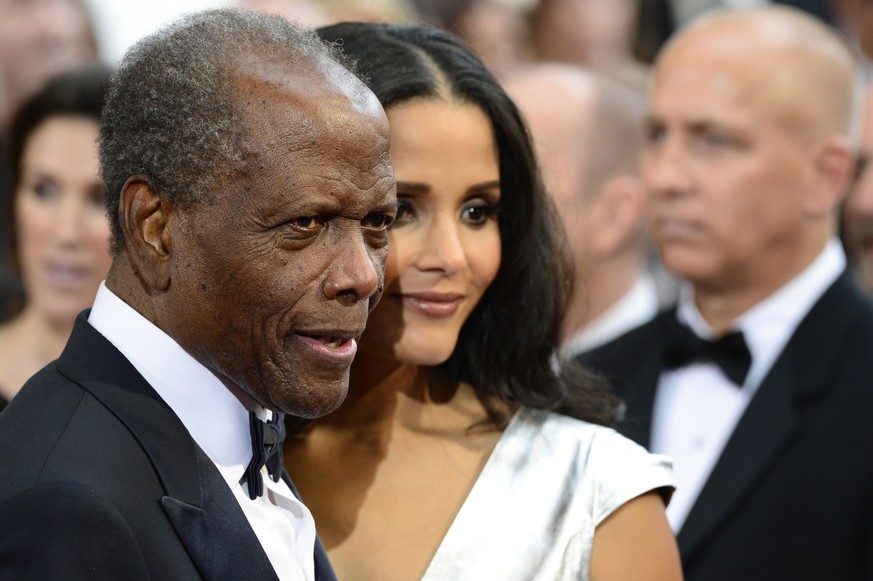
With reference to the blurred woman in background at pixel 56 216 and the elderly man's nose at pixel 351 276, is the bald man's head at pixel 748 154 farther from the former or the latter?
the elderly man's nose at pixel 351 276

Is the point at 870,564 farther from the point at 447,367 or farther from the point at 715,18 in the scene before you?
the point at 715,18

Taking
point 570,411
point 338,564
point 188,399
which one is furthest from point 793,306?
point 188,399

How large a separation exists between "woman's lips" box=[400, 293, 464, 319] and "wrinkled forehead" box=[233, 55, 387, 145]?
2.15 feet

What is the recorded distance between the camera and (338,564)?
255 centimetres

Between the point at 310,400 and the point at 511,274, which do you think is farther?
the point at 511,274

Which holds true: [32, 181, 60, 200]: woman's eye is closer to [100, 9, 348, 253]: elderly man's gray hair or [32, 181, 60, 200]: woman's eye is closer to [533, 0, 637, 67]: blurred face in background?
[100, 9, 348, 253]: elderly man's gray hair

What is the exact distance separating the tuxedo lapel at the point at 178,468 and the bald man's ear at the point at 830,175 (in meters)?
2.71

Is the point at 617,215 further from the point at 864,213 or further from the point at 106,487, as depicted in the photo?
the point at 106,487

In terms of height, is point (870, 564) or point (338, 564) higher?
point (338, 564)

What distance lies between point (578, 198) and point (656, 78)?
0.81m

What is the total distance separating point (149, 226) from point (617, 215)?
346 cm

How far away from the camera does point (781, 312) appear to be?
3.97 m

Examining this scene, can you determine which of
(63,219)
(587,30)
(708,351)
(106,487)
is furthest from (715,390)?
(587,30)

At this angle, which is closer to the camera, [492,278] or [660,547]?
[660,547]
